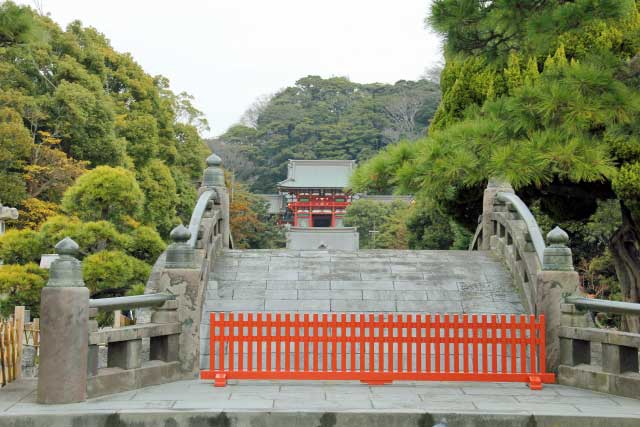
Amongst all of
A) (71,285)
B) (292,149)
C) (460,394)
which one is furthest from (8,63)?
(292,149)

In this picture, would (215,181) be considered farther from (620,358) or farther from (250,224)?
(250,224)

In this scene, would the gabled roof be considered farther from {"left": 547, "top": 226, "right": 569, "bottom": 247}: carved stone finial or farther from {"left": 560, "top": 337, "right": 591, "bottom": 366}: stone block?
{"left": 560, "top": 337, "right": 591, "bottom": 366}: stone block

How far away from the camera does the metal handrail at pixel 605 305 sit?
7.05m

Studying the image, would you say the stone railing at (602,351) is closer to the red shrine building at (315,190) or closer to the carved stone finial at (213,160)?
the carved stone finial at (213,160)

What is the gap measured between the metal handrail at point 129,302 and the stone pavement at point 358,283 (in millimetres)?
1053

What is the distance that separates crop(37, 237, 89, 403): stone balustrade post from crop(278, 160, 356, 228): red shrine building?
1801 inches

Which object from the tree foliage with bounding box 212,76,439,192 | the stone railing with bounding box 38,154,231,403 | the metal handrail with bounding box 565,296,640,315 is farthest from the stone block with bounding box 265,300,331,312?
the tree foliage with bounding box 212,76,439,192

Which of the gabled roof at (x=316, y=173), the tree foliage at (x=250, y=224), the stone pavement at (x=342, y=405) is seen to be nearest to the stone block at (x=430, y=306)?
the stone pavement at (x=342, y=405)

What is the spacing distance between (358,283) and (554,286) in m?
3.26

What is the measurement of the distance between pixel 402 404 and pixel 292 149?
5939 centimetres

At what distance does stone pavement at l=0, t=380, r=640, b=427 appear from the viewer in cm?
621

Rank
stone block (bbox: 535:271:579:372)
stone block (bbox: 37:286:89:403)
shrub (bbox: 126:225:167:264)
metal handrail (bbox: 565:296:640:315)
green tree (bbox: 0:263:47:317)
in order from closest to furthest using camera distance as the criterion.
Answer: stone block (bbox: 37:286:89:403)
metal handrail (bbox: 565:296:640:315)
stone block (bbox: 535:271:579:372)
green tree (bbox: 0:263:47:317)
shrub (bbox: 126:225:167:264)

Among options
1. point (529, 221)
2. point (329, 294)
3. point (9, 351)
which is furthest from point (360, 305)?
point (9, 351)

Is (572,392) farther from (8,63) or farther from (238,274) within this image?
(8,63)
